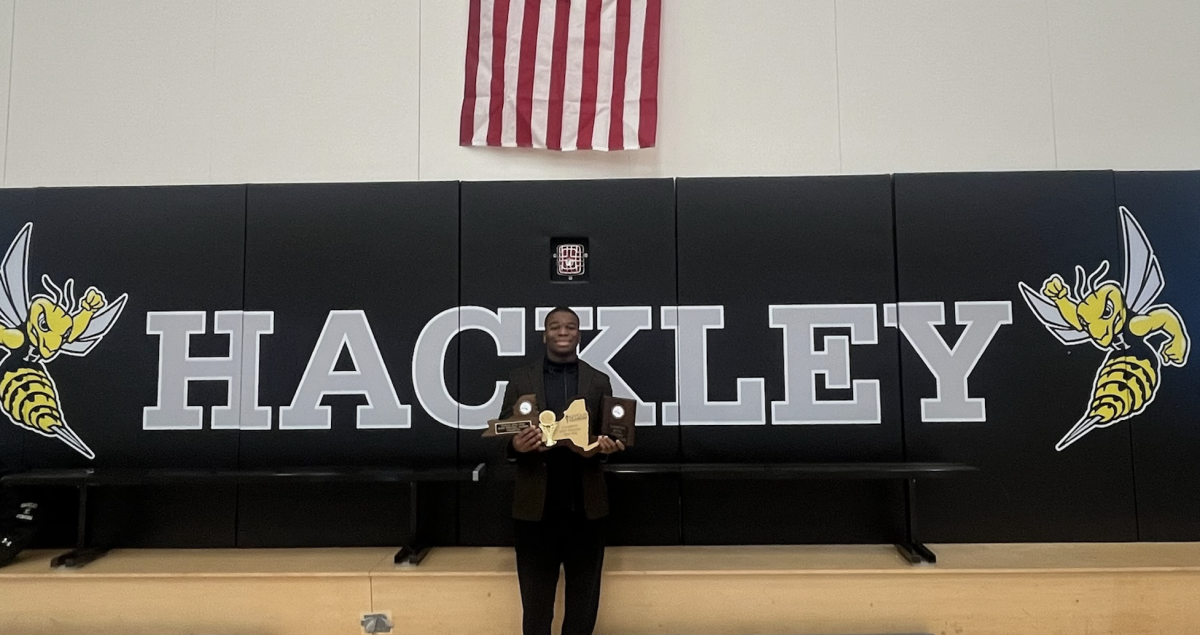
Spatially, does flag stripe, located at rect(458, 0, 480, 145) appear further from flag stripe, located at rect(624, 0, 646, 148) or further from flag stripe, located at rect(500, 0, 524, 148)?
flag stripe, located at rect(624, 0, 646, 148)

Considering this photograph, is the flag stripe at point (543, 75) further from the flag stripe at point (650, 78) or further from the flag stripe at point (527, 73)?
the flag stripe at point (650, 78)

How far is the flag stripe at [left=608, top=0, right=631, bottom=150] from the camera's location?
4184mm

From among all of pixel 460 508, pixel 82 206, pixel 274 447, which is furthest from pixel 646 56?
pixel 82 206

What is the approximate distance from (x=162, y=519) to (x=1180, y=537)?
5.69 meters

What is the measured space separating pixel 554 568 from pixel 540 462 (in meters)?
0.48

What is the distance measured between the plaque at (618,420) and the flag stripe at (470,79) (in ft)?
6.74

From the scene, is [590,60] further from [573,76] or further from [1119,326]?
[1119,326]

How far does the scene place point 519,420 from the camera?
2.96 m

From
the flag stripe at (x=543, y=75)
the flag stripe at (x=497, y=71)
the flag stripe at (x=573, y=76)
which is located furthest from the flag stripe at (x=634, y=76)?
the flag stripe at (x=497, y=71)

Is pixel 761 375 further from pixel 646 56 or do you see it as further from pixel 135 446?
pixel 135 446

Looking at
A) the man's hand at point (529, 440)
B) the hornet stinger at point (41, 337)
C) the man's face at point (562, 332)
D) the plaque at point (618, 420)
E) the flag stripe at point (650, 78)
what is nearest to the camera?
the man's hand at point (529, 440)

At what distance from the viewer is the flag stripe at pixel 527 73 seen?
13.8ft

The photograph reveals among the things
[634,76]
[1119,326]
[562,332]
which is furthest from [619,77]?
[1119,326]

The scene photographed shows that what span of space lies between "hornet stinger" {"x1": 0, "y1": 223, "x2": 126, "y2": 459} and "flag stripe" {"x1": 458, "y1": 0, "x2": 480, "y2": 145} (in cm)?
221
